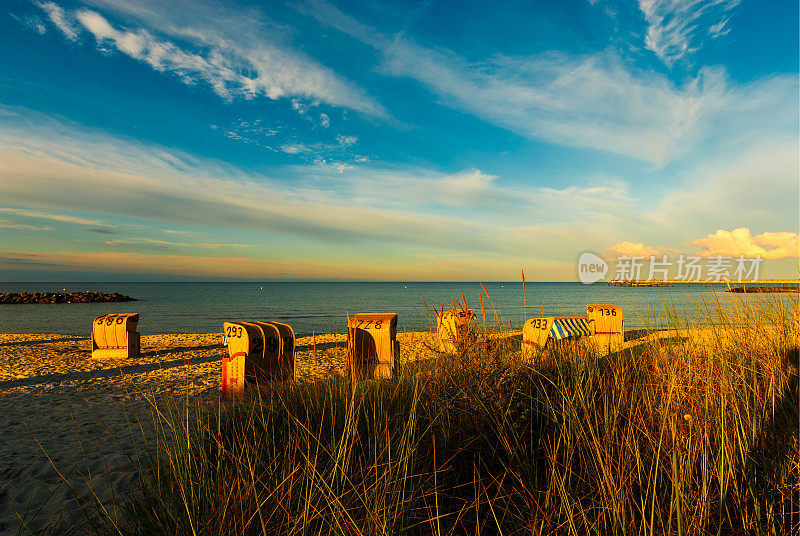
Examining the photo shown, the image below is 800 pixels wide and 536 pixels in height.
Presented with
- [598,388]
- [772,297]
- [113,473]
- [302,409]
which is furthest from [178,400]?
[772,297]

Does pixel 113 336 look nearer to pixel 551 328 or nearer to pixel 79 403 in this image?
pixel 79 403

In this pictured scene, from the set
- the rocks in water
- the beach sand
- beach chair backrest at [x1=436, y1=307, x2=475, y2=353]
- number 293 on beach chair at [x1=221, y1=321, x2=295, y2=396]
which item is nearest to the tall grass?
beach chair backrest at [x1=436, y1=307, x2=475, y2=353]

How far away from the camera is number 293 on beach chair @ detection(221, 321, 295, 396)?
5.76m

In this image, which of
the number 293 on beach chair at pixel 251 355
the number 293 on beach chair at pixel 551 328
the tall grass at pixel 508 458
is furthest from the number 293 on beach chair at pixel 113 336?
the number 293 on beach chair at pixel 551 328

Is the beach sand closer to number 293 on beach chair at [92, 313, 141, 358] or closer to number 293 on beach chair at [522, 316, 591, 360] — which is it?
number 293 on beach chair at [92, 313, 141, 358]

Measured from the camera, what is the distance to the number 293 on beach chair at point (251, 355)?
5762mm

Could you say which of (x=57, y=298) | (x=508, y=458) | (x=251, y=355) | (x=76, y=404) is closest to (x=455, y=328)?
(x=508, y=458)

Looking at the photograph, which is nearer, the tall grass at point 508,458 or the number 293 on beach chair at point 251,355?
the tall grass at point 508,458

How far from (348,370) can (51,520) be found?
2404mm

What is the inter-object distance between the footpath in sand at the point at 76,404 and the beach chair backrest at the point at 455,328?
0.67 ft

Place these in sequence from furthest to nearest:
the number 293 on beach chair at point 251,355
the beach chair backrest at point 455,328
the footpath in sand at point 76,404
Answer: the number 293 on beach chair at point 251,355, the beach chair backrest at point 455,328, the footpath in sand at point 76,404

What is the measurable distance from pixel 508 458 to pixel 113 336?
11971mm

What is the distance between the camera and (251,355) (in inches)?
229

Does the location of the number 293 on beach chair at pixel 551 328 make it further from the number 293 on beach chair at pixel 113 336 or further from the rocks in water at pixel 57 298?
the rocks in water at pixel 57 298
